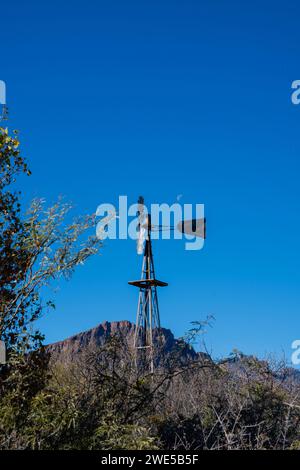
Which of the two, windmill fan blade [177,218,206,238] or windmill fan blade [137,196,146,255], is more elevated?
windmill fan blade [137,196,146,255]

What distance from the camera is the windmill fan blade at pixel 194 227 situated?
83.1ft

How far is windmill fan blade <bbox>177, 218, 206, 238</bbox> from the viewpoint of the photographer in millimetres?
25344

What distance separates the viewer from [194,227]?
25.9 meters

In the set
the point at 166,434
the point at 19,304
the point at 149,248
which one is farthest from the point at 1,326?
the point at 149,248

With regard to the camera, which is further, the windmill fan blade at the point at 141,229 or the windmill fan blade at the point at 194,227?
the windmill fan blade at the point at 141,229

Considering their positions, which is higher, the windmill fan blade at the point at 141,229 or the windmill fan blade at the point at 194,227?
the windmill fan blade at the point at 141,229

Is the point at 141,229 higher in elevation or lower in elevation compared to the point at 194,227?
higher

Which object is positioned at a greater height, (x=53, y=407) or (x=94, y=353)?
(x=94, y=353)

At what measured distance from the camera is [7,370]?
1025cm

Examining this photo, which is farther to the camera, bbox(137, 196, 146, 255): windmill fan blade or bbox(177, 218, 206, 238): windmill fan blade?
bbox(137, 196, 146, 255): windmill fan blade

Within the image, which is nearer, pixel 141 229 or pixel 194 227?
pixel 194 227
